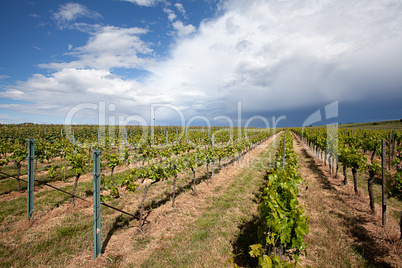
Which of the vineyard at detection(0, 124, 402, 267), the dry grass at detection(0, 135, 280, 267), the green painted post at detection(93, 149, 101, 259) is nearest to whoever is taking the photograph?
the vineyard at detection(0, 124, 402, 267)

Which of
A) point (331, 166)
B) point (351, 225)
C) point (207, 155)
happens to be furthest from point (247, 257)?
point (331, 166)

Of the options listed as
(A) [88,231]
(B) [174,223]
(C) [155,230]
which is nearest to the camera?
(A) [88,231]

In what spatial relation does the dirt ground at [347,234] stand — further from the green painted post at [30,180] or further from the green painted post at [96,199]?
the green painted post at [30,180]

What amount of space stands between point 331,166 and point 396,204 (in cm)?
473

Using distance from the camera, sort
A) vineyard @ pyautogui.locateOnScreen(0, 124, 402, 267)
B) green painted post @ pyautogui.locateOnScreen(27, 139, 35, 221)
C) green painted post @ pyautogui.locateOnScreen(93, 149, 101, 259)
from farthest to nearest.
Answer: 1. green painted post @ pyautogui.locateOnScreen(27, 139, 35, 221)
2. green painted post @ pyautogui.locateOnScreen(93, 149, 101, 259)
3. vineyard @ pyautogui.locateOnScreen(0, 124, 402, 267)

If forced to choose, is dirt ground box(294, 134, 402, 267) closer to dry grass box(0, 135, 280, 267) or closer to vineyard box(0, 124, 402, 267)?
vineyard box(0, 124, 402, 267)

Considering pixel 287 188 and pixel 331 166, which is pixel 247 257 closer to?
pixel 287 188

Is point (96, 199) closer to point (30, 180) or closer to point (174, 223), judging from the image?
point (174, 223)

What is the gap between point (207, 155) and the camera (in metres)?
8.61

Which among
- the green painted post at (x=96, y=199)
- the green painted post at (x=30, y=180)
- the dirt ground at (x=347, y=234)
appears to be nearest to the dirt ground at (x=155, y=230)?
the green painted post at (x=96, y=199)

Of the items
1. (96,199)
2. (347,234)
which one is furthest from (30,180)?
(347,234)

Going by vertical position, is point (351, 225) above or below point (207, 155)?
below

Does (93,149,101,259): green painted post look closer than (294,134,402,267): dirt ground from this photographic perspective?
Yes

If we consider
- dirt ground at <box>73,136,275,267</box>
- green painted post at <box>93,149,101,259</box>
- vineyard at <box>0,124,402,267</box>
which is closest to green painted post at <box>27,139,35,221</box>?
vineyard at <box>0,124,402,267</box>
